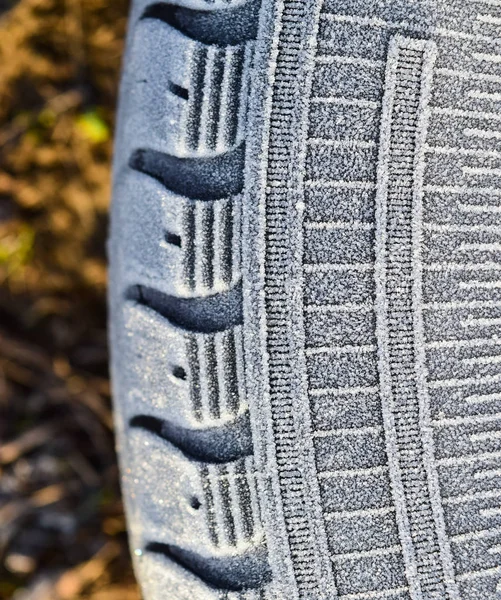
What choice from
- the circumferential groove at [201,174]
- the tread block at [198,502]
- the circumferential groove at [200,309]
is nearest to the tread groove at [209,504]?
the tread block at [198,502]

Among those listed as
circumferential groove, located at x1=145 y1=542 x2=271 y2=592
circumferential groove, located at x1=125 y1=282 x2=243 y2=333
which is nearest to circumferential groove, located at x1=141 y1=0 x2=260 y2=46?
circumferential groove, located at x1=125 y1=282 x2=243 y2=333

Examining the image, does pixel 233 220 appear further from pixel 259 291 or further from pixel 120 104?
pixel 120 104

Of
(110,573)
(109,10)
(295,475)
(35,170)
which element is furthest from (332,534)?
(109,10)

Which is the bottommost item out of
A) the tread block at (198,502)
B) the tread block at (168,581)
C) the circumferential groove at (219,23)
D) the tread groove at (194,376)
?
the tread block at (168,581)

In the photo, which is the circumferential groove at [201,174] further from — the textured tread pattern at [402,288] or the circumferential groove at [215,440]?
the circumferential groove at [215,440]

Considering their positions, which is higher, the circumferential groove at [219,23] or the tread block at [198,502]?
the circumferential groove at [219,23]

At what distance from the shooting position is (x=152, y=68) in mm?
818

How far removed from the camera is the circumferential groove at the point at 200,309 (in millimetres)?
768

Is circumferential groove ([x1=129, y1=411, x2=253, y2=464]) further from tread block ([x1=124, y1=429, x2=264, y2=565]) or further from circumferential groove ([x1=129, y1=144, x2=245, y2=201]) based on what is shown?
circumferential groove ([x1=129, y1=144, x2=245, y2=201])

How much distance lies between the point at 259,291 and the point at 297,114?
20 cm

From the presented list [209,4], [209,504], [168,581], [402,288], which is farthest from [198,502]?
[209,4]

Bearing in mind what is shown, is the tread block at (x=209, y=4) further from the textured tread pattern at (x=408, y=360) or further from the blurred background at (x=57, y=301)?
the blurred background at (x=57, y=301)

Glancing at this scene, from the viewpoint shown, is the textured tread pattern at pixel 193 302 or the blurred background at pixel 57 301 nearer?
the textured tread pattern at pixel 193 302

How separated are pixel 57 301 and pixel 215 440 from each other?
516 mm
